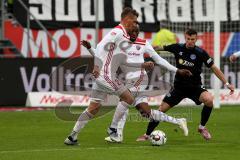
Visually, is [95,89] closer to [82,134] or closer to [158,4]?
[82,134]

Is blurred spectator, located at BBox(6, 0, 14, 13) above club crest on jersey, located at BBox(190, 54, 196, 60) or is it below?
above

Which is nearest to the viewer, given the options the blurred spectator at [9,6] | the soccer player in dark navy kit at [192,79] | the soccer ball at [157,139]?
the soccer ball at [157,139]

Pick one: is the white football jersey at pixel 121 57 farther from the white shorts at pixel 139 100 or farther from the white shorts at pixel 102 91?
the white shorts at pixel 139 100

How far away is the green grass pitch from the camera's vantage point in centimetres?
1162

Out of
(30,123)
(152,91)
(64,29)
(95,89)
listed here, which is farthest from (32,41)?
(95,89)

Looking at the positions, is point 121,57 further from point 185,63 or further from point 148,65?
point 185,63

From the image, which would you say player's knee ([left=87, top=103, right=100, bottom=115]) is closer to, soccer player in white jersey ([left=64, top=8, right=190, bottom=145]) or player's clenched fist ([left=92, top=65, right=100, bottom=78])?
soccer player in white jersey ([left=64, top=8, right=190, bottom=145])

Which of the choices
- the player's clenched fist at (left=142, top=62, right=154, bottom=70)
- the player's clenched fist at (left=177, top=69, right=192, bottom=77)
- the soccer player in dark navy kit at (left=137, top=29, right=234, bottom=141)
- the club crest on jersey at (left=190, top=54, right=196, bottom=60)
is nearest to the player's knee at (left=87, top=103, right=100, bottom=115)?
the player's clenched fist at (left=142, top=62, right=154, bottom=70)

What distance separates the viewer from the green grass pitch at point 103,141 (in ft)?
38.1

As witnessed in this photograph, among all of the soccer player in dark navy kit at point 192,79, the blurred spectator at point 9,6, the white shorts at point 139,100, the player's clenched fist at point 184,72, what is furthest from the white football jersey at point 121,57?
the blurred spectator at point 9,6

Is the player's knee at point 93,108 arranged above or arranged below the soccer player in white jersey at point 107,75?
below

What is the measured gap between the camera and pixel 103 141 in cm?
1394

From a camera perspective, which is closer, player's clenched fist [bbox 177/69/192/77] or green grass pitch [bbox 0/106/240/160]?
green grass pitch [bbox 0/106/240/160]

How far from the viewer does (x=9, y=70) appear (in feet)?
74.2
